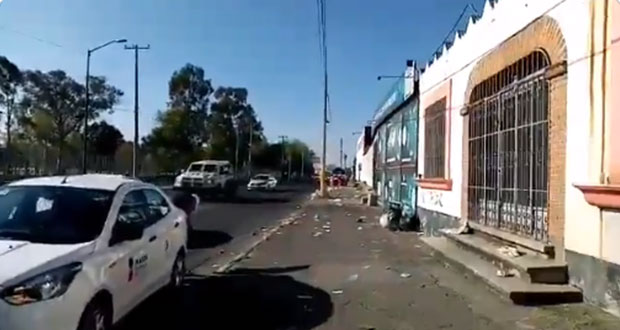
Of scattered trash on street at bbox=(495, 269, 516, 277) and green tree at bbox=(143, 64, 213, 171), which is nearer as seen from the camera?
scattered trash on street at bbox=(495, 269, 516, 277)

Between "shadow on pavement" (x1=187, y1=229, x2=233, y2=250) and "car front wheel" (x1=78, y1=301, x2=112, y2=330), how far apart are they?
27.7 feet

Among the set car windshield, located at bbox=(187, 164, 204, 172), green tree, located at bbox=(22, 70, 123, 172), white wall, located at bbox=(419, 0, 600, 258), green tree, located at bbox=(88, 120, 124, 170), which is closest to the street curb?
white wall, located at bbox=(419, 0, 600, 258)

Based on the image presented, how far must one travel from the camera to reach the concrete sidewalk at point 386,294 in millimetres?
7754

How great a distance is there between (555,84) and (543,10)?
127cm

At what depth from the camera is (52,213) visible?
705 cm

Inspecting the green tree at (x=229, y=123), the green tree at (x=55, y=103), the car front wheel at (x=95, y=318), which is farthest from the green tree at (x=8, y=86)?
the car front wheel at (x=95, y=318)

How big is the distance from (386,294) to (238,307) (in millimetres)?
1995

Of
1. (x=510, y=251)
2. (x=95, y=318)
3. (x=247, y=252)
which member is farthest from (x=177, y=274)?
(x=247, y=252)

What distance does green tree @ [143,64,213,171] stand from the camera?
8394 centimetres

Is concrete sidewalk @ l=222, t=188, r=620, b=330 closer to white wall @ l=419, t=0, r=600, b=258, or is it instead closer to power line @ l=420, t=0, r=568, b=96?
white wall @ l=419, t=0, r=600, b=258

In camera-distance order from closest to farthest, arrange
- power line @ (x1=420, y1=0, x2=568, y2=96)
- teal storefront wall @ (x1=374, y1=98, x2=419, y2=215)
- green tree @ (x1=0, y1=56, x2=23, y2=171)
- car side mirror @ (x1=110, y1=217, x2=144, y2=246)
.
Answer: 1. car side mirror @ (x1=110, y1=217, x2=144, y2=246)
2. power line @ (x1=420, y1=0, x2=568, y2=96)
3. teal storefront wall @ (x1=374, y1=98, x2=419, y2=215)
4. green tree @ (x1=0, y1=56, x2=23, y2=171)

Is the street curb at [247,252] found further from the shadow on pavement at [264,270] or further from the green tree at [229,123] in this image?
the green tree at [229,123]

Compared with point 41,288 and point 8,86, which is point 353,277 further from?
point 8,86

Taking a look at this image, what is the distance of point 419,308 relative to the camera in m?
8.62
